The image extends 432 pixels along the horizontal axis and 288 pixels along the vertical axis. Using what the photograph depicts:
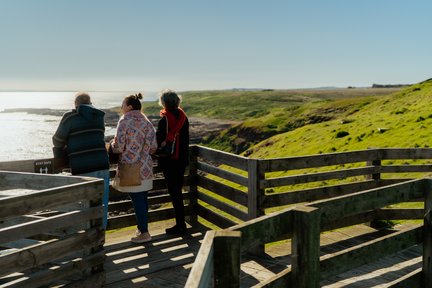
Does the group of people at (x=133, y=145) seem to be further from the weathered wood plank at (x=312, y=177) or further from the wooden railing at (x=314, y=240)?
the wooden railing at (x=314, y=240)

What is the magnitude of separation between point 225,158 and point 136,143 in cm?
160

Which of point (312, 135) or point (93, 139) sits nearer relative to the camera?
point (93, 139)

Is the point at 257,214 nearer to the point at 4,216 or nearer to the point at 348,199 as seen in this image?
the point at 348,199

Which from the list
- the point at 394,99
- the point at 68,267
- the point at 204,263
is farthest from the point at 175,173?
the point at 394,99

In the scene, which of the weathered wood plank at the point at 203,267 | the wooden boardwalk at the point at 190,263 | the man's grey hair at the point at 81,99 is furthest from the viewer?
the man's grey hair at the point at 81,99

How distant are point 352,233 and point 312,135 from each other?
26.3 m

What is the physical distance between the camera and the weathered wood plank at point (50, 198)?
4680 millimetres

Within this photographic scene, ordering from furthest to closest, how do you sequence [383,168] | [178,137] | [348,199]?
[383,168]
[178,137]
[348,199]

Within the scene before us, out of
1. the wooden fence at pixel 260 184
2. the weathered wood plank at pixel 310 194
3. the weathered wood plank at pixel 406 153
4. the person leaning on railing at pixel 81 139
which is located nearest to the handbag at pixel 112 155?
the person leaning on railing at pixel 81 139

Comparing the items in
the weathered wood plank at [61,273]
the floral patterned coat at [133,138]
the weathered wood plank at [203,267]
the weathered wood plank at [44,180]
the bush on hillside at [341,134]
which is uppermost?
the floral patterned coat at [133,138]

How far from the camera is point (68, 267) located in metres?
5.63

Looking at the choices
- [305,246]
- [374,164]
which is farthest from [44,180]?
[374,164]

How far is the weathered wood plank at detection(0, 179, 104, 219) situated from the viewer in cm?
468

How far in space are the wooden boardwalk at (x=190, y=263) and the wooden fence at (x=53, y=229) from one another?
0.72 m
